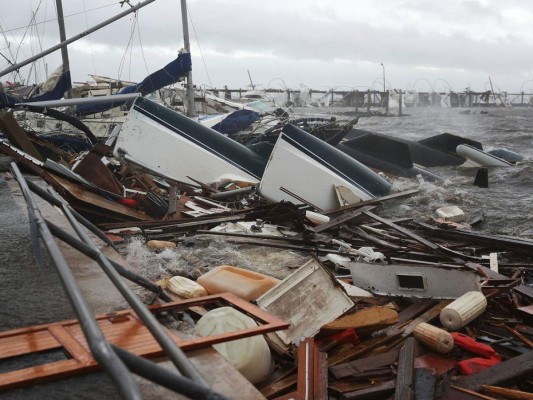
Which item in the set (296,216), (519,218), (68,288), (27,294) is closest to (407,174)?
(519,218)

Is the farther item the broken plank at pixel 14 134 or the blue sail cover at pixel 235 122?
the blue sail cover at pixel 235 122

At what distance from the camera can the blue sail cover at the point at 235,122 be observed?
→ 19016 mm

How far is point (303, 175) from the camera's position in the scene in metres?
10.3

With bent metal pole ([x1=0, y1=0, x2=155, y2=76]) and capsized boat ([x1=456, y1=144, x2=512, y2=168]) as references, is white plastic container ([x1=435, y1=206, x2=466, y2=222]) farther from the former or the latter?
capsized boat ([x1=456, y1=144, x2=512, y2=168])

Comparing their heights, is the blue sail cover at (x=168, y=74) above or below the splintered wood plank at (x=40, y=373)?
above

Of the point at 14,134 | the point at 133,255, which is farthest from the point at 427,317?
the point at 14,134

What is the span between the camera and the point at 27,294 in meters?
3.48

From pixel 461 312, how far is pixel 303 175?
20.8 ft

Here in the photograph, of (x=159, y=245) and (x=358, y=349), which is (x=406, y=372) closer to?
(x=358, y=349)

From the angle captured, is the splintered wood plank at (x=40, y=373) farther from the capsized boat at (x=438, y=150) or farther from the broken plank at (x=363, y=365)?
the capsized boat at (x=438, y=150)

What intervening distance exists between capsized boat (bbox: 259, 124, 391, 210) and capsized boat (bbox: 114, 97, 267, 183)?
5.70 feet

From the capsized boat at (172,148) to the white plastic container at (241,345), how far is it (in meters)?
8.24

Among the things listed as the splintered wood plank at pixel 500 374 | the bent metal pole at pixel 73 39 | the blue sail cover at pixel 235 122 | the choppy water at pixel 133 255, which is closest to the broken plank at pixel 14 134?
the bent metal pole at pixel 73 39

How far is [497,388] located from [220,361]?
2.12 metres
